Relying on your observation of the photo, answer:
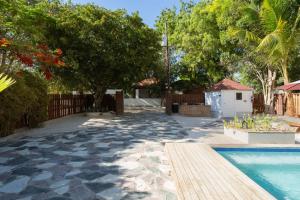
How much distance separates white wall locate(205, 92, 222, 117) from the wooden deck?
38.7 feet

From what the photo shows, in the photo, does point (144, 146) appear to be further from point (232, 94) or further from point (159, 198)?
point (232, 94)

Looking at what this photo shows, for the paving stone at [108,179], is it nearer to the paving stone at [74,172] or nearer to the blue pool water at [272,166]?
the paving stone at [74,172]

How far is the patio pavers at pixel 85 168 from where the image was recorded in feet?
14.6

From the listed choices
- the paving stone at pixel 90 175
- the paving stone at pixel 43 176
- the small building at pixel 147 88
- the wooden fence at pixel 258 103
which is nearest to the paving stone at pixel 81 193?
the paving stone at pixel 90 175

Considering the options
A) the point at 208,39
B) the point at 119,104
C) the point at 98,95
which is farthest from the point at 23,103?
the point at 208,39

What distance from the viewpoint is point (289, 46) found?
16094mm

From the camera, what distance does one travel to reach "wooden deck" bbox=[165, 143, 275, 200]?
3.68 metres

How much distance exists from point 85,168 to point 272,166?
463cm

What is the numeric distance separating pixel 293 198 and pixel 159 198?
2646 mm

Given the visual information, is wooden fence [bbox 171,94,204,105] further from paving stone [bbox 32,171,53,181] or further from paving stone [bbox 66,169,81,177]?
paving stone [bbox 32,171,53,181]

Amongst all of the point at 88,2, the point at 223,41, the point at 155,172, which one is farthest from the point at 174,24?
the point at 155,172

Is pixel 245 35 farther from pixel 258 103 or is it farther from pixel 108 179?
pixel 108 179

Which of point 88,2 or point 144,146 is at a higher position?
point 88,2

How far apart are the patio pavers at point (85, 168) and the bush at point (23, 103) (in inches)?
32.4
